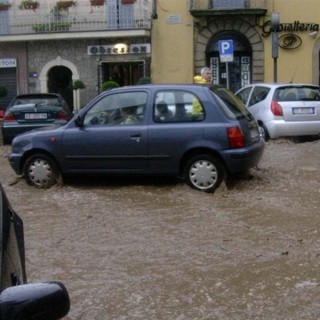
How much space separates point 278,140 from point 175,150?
6048 millimetres

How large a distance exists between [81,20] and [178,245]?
23479 millimetres

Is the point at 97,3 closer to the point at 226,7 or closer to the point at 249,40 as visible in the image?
the point at 226,7

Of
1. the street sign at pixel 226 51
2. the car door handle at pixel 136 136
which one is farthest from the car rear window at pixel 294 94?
the car door handle at pixel 136 136

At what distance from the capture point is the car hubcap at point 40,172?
9883 millimetres

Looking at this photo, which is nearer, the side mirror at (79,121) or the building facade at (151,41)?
the side mirror at (79,121)

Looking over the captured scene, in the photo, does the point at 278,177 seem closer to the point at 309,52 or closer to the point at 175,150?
the point at 175,150

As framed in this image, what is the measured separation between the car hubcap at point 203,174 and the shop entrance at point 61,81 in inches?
854

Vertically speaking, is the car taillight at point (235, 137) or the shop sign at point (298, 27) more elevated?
the shop sign at point (298, 27)

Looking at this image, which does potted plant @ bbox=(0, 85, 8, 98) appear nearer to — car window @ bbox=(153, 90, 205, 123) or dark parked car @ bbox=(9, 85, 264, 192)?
dark parked car @ bbox=(9, 85, 264, 192)

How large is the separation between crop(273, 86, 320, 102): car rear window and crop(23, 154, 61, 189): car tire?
6.50 m

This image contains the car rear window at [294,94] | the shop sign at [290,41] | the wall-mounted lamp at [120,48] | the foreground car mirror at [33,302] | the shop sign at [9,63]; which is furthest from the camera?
the shop sign at [9,63]

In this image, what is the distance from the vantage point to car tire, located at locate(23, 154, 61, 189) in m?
9.88

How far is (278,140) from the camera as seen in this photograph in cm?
1494

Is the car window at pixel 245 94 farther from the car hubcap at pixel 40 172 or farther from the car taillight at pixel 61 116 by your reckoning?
the car hubcap at pixel 40 172
